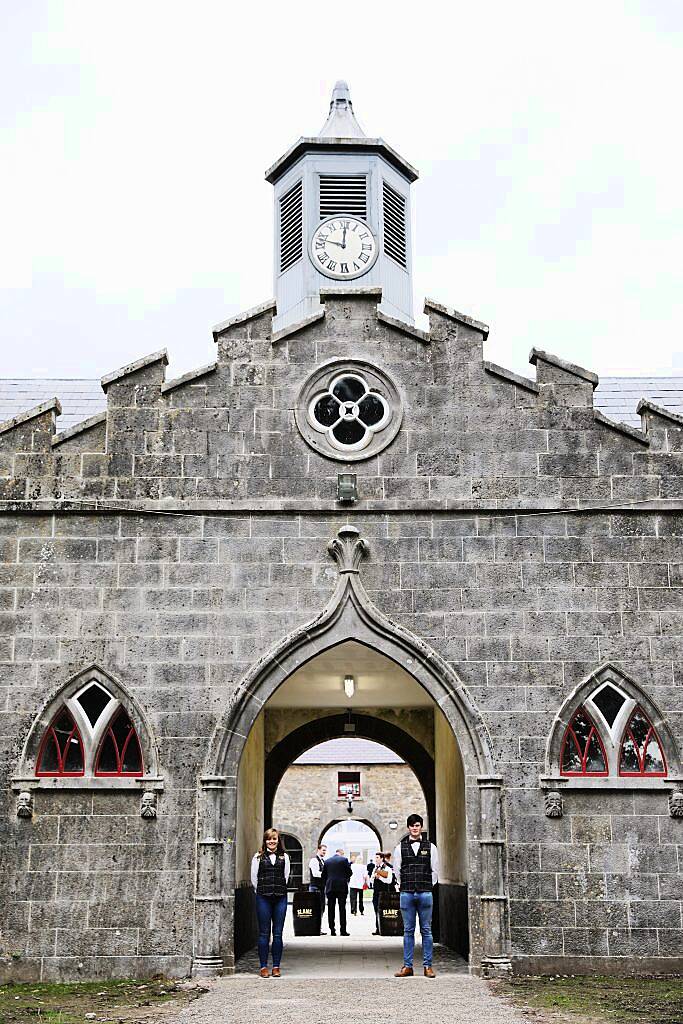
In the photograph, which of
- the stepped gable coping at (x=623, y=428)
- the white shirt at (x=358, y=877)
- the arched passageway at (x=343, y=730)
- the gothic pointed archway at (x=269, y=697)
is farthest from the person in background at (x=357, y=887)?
the stepped gable coping at (x=623, y=428)

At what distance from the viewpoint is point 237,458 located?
1289 centimetres

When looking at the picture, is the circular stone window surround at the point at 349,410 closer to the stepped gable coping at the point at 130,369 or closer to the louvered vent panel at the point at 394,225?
the stepped gable coping at the point at 130,369

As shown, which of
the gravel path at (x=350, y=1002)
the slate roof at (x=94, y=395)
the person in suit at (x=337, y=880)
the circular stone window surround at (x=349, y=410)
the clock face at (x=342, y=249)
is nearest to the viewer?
the gravel path at (x=350, y=1002)

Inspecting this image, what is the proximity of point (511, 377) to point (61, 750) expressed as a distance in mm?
5819

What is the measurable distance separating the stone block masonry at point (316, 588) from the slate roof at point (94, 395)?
83.9 inches

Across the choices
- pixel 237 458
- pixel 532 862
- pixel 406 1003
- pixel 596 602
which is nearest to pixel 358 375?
pixel 237 458

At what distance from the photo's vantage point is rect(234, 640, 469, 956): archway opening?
1465cm

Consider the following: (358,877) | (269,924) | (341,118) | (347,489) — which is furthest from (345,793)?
(347,489)

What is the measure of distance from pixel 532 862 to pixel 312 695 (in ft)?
21.4

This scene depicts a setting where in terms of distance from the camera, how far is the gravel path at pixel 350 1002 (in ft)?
30.2

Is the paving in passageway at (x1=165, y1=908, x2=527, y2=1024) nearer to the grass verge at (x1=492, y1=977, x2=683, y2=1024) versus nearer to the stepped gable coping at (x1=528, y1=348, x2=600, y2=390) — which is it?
the grass verge at (x1=492, y1=977, x2=683, y2=1024)

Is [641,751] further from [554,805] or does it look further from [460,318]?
[460,318]

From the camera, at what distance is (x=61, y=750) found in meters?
12.2

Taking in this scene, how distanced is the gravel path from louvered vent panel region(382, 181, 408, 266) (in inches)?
536
